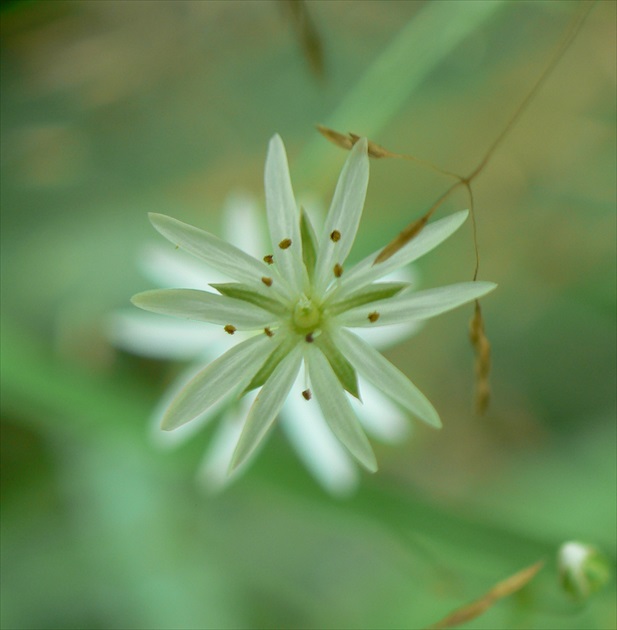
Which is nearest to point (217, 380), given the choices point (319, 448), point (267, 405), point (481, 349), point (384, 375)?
point (267, 405)

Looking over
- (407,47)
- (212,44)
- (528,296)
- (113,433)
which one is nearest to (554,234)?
(528,296)

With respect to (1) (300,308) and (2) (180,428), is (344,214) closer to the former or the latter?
(1) (300,308)

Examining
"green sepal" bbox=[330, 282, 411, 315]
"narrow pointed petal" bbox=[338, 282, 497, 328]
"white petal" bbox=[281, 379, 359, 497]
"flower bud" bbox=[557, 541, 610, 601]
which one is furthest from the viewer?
"white petal" bbox=[281, 379, 359, 497]

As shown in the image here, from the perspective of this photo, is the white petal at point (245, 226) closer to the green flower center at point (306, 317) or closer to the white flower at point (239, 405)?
the white flower at point (239, 405)

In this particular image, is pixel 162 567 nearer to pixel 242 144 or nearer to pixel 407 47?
pixel 242 144

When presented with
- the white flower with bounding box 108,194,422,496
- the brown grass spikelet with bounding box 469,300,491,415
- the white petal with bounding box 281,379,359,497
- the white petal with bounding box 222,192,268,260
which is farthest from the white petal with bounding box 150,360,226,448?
the brown grass spikelet with bounding box 469,300,491,415

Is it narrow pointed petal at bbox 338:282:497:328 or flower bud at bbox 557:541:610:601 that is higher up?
narrow pointed petal at bbox 338:282:497:328

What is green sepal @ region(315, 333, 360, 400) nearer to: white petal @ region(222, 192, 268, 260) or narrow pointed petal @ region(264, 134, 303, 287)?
narrow pointed petal @ region(264, 134, 303, 287)
